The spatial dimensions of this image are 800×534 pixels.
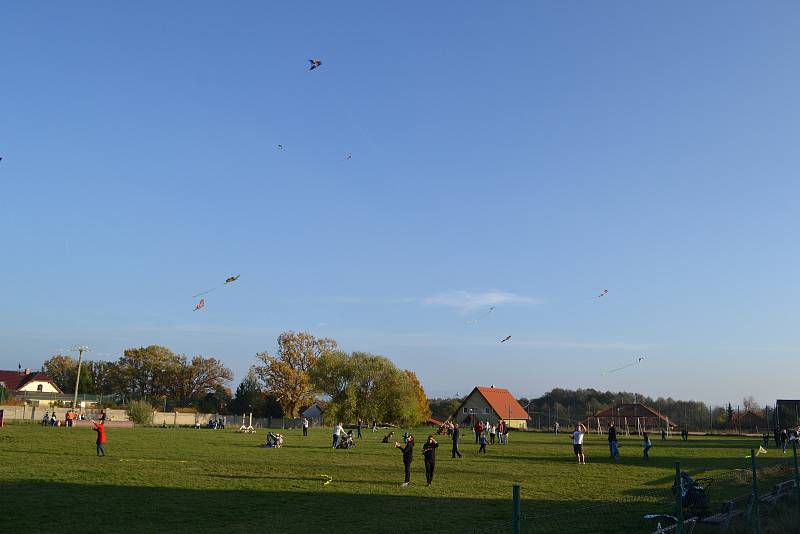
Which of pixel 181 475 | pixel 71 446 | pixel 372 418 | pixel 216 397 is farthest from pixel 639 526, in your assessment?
pixel 216 397

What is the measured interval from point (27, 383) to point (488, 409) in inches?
2886

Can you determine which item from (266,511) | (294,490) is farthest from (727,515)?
(294,490)

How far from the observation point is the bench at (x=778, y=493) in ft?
46.4

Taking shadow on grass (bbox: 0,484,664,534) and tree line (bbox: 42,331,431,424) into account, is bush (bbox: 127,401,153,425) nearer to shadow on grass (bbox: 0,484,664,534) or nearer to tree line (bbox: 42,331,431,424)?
tree line (bbox: 42,331,431,424)

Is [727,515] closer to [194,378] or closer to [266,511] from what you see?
[266,511]

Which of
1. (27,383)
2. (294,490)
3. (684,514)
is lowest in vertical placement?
(294,490)

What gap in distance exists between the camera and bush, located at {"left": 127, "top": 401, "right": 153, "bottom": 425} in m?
67.5

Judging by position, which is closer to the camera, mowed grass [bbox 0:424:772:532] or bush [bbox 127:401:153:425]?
mowed grass [bbox 0:424:772:532]

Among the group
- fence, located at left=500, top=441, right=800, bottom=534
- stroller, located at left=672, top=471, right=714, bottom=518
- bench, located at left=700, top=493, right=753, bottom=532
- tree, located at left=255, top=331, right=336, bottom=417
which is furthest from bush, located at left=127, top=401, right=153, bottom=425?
bench, located at left=700, top=493, right=753, bottom=532

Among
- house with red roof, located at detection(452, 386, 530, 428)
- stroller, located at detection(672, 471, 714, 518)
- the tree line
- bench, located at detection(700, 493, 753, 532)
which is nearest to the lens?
bench, located at detection(700, 493, 753, 532)

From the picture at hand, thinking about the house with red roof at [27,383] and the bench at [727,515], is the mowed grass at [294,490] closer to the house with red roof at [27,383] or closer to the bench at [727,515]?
the bench at [727,515]

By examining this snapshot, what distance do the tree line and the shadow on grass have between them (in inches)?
2587

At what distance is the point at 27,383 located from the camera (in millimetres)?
109062

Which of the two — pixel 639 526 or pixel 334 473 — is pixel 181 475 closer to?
pixel 334 473
